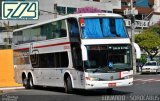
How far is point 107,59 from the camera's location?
2078cm

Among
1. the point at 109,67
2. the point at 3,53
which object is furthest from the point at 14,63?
the point at 109,67

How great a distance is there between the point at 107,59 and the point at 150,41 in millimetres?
45186

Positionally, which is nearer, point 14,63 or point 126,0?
point 14,63

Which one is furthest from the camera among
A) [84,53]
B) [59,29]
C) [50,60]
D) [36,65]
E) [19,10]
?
[36,65]

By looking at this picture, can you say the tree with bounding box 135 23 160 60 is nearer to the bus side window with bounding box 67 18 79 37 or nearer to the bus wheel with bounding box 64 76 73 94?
the bus wheel with bounding box 64 76 73 94

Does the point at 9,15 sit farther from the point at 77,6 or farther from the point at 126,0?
the point at 126,0

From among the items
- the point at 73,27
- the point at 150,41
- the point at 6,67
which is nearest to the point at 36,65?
the point at 73,27

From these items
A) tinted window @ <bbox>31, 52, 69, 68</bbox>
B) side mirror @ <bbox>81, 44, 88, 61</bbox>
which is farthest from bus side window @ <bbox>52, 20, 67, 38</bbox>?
side mirror @ <bbox>81, 44, 88, 61</bbox>

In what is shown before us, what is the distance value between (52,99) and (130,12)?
103ft

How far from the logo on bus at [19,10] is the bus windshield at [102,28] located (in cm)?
666

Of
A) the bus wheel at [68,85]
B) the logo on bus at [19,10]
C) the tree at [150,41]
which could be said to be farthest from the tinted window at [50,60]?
the tree at [150,41]

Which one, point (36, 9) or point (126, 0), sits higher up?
point (126, 0)

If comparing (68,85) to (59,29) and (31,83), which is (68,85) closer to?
(59,29)

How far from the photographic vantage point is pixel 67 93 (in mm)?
22672
